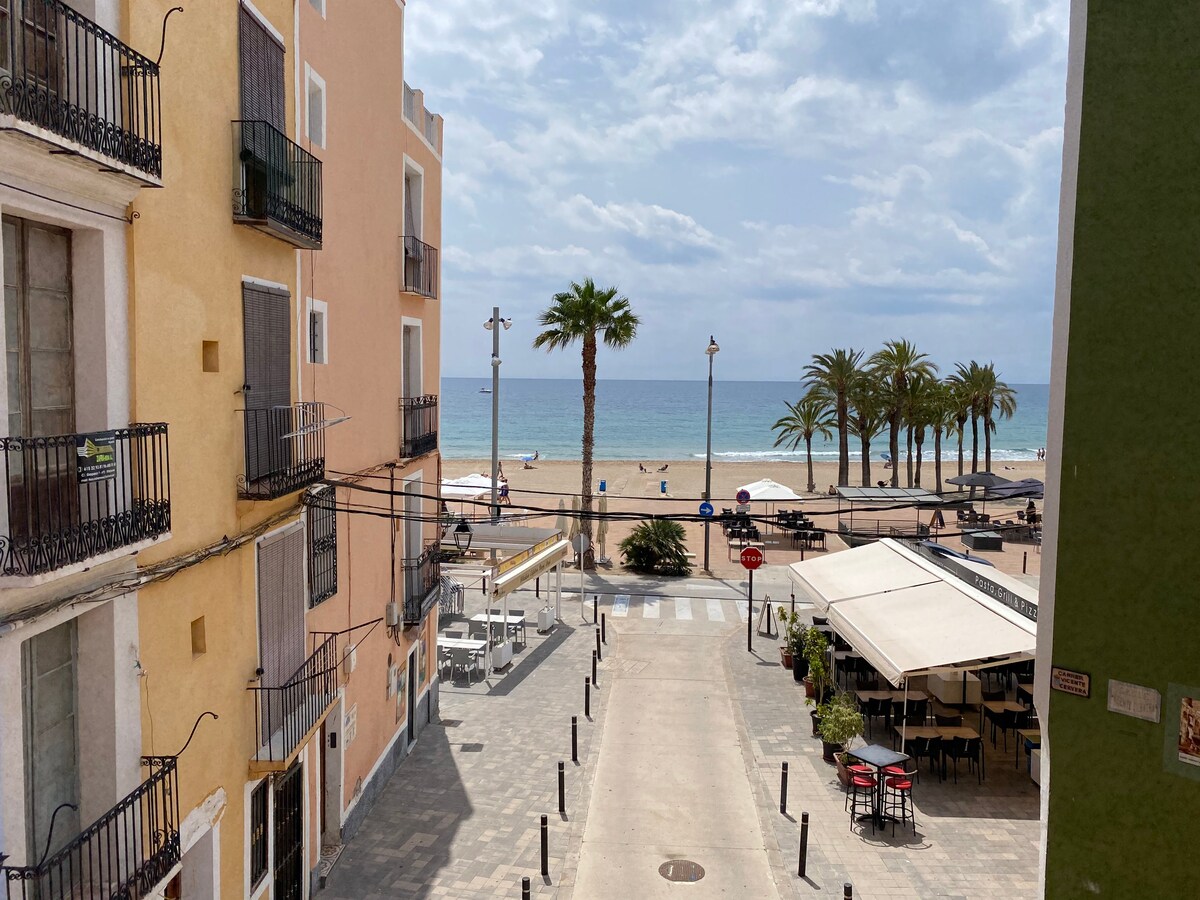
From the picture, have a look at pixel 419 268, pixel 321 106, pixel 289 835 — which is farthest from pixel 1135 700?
pixel 419 268

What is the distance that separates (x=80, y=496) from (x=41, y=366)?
1010 mm

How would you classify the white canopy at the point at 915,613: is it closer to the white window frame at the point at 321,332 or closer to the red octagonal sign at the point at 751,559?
the red octagonal sign at the point at 751,559

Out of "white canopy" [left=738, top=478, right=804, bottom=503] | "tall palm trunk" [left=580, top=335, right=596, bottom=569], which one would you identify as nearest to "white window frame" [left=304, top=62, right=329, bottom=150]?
"tall palm trunk" [left=580, top=335, right=596, bottom=569]

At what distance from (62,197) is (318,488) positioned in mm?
6031

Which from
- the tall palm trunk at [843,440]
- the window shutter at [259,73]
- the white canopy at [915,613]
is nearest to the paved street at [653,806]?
the white canopy at [915,613]

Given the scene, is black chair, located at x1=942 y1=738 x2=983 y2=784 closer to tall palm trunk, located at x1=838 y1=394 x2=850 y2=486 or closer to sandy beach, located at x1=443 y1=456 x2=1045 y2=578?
sandy beach, located at x1=443 y1=456 x2=1045 y2=578

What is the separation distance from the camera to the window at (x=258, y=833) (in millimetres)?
9977

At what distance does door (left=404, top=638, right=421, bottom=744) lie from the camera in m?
17.5

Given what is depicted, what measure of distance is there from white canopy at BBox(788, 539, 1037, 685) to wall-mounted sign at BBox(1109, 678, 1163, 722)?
19.8ft

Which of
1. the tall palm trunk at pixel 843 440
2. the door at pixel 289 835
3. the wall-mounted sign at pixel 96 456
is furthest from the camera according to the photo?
the tall palm trunk at pixel 843 440

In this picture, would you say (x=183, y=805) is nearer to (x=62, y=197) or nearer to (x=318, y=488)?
(x=318, y=488)

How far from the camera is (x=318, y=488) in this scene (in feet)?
38.6

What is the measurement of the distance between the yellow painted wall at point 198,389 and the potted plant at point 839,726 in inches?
406

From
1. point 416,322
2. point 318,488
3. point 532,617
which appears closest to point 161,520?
point 318,488
